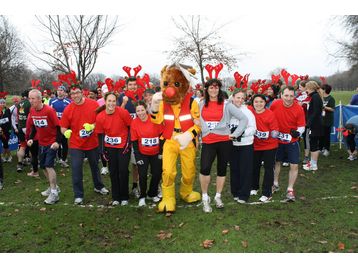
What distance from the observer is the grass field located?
4.47 meters

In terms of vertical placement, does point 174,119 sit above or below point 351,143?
above


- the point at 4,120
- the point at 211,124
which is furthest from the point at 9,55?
the point at 211,124

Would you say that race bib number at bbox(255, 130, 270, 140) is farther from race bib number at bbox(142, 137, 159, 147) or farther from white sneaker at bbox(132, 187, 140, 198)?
white sneaker at bbox(132, 187, 140, 198)

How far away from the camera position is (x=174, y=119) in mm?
5703

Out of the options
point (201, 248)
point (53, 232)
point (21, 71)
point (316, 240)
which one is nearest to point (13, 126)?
point (53, 232)

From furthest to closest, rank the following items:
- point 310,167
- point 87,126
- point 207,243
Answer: point 310,167
point 87,126
point 207,243

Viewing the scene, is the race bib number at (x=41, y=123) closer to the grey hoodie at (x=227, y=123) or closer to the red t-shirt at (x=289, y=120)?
the grey hoodie at (x=227, y=123)

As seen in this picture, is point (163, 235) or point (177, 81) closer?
point (163, 235)

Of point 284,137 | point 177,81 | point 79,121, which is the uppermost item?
point 177,81

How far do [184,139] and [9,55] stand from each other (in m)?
35.1

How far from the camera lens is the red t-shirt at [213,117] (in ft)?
18.0

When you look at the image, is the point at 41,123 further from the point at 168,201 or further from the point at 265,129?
the point at 265,129

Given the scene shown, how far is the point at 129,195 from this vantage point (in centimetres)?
676

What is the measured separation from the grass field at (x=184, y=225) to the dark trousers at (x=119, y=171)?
28cm
